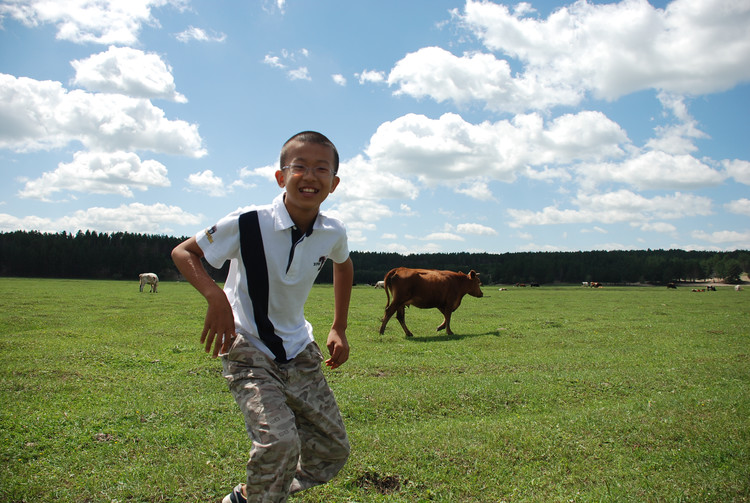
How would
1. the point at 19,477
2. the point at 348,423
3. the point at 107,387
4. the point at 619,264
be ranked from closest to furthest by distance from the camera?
the point at 19,477
the point at 348,423
the point at 107,387
the point at 619,264

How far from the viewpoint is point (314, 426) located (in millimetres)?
3125

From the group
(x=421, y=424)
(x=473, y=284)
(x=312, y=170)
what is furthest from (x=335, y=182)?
(x=473, y=284)

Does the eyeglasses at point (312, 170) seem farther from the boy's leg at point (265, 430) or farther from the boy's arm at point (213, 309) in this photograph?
the boy's leg at point (265, 430)

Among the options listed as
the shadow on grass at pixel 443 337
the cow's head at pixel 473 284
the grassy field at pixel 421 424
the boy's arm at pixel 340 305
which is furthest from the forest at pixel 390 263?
the boy's arm at pixel 340 305

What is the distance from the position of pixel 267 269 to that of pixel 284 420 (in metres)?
0.87

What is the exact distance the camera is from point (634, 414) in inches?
255

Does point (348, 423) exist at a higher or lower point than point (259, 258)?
lower

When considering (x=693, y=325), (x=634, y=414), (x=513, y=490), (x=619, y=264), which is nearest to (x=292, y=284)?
(x=513, y=490)

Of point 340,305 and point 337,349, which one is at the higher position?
point 340,305

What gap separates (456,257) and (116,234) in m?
88.4

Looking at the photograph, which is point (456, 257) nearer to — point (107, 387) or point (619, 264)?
point (619, 264)

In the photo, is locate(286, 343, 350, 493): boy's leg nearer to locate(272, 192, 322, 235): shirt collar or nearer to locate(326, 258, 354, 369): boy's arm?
locate(326, 258, 354, 369): boy's arm

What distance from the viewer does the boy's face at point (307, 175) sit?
3.08m

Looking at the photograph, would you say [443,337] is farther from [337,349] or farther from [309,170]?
[309,170]
